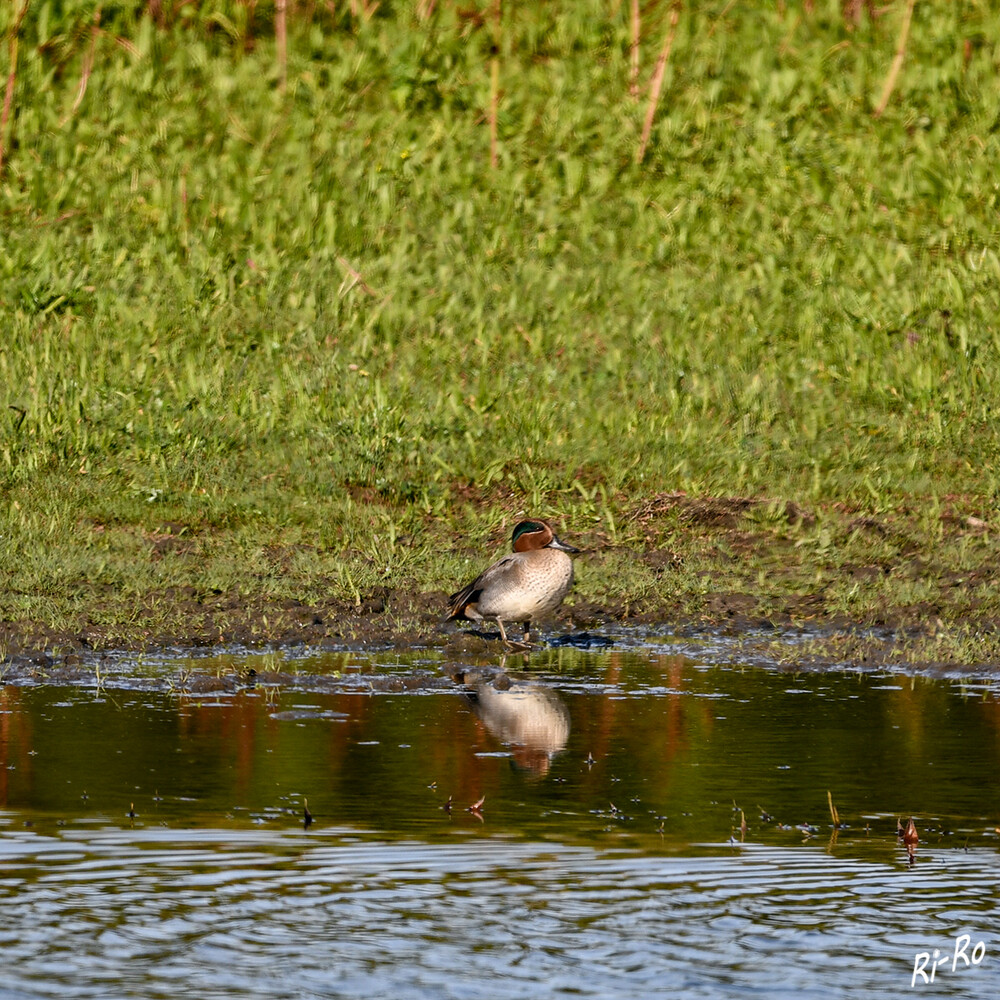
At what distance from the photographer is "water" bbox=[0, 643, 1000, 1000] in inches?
198

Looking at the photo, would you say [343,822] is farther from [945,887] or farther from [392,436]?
[392,436]

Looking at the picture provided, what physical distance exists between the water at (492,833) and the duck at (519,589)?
1.98ft

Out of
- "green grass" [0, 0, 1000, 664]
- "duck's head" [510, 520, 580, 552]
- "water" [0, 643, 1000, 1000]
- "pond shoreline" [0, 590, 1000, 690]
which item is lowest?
"water" [0, 643, 1000, 1000]

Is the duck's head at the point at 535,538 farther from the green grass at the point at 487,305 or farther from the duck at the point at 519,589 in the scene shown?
the green grass at the point at 487,305

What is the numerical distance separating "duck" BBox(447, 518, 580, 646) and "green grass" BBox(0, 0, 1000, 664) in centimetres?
81

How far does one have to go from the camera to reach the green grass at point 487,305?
11.3 metres

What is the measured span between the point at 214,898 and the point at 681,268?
10599 mm

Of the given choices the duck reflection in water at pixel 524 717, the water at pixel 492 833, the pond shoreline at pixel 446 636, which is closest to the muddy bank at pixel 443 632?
the pond shoreline at pixel 446 636

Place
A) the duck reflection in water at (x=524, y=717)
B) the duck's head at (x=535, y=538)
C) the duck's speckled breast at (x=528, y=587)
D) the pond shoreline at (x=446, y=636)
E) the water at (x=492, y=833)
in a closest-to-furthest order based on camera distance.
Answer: the water at (x=492, y=833), the duck reflection in water at (x=524, y=717), the pond shoreline at (x=446, y=636), the duck's speckled breast at (x=528, y=587), the duck's head at (x=535, y=538)

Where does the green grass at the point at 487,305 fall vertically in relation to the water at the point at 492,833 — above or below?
above

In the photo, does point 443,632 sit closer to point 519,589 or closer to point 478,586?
point 478,586

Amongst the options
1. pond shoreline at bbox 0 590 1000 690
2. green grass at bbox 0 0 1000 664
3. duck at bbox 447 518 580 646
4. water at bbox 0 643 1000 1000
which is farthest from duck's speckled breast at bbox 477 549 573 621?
green grass at bbox 0 0 1000 664

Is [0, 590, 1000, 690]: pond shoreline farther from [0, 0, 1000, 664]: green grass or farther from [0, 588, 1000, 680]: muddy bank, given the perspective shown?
[0, 0, 1000, 664]: green grass

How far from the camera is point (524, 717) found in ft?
26.1
